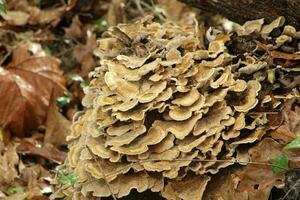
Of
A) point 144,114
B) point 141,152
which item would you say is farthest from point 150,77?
point 141,152

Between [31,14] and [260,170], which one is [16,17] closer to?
[31,14]

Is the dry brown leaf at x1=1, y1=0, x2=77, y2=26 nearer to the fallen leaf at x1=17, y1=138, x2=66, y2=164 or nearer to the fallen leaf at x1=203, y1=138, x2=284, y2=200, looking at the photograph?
the fallen leaf at x1=17, y1=138, x2=66, y2=164

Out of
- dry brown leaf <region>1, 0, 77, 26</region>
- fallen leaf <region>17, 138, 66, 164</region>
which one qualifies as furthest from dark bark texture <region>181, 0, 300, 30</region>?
dry brown leaf <region>1, 0, 77, 26</region>

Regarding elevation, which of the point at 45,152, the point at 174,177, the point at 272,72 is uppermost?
the point at 272,72

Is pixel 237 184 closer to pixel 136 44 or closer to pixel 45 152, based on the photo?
pixel 136 44

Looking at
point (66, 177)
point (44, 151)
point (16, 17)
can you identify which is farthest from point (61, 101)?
point (66, 177)

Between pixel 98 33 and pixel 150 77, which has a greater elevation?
pixel 150 77

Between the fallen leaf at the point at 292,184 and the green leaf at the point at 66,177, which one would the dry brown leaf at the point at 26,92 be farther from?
the fallen leaf at the point at 292,184
